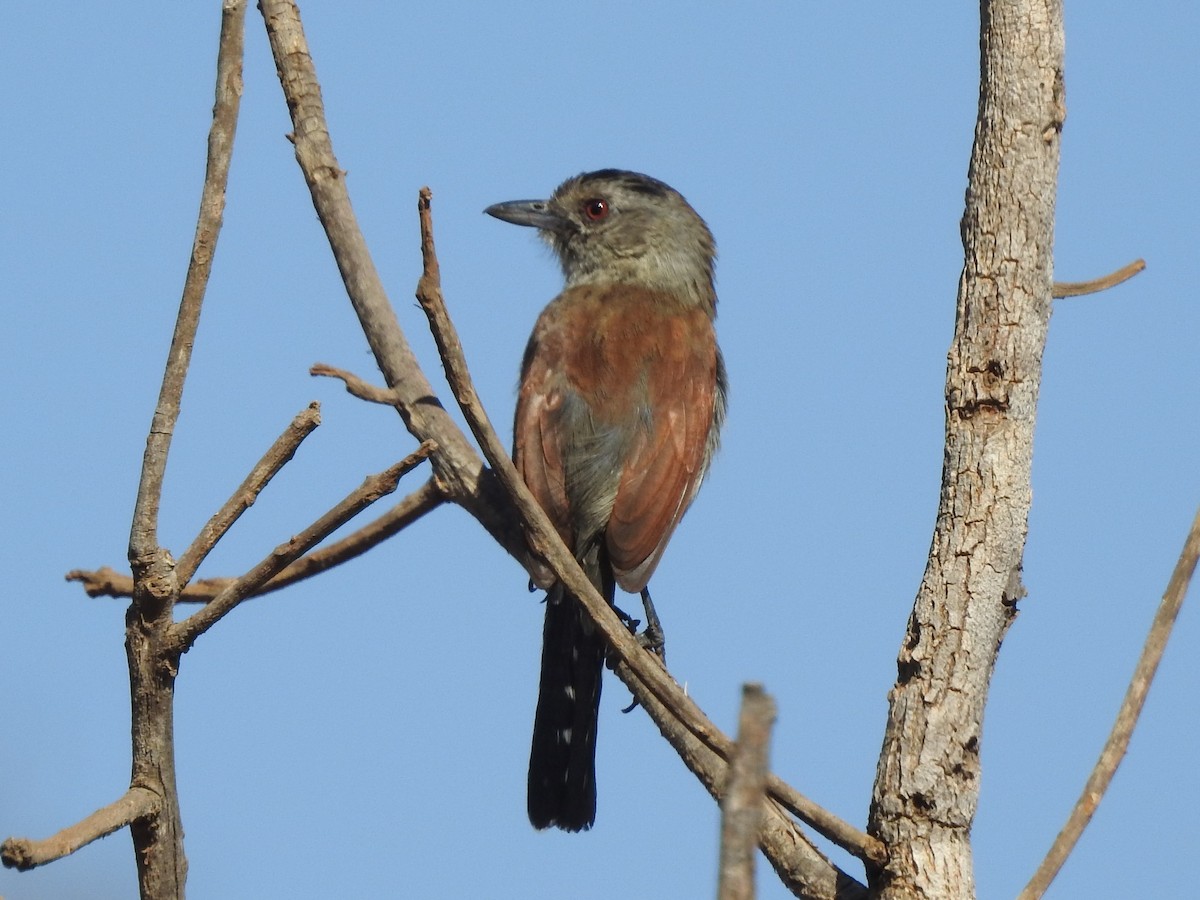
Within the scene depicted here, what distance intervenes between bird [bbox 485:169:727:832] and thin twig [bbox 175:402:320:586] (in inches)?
70.9

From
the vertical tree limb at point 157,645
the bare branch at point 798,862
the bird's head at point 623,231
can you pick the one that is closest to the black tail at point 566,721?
the bare branch at point 798,862

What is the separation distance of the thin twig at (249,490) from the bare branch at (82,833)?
1.40ft

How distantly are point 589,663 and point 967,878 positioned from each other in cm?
206

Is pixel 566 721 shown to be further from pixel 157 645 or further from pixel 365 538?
pixel 157 645

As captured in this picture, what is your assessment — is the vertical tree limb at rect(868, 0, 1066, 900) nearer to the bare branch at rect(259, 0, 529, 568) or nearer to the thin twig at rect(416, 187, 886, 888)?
the thin twig at rect(416, 187, 886, 888)

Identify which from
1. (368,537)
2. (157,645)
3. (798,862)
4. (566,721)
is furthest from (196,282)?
(566,721)

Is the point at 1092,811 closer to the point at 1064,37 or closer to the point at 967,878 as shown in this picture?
the point at 967,878

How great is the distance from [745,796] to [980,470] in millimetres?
1951

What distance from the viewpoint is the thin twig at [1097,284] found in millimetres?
3408

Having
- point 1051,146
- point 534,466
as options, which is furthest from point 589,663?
point 1051,146

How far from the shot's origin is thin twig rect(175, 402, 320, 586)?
9.97 ft

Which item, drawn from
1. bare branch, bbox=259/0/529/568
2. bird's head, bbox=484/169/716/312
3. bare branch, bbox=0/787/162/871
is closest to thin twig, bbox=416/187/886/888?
bare branch, bbox=0/787/162/871

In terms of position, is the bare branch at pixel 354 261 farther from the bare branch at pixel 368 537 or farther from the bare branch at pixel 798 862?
the bare branch at pixel 798 862

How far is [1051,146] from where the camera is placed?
334 centimetres
